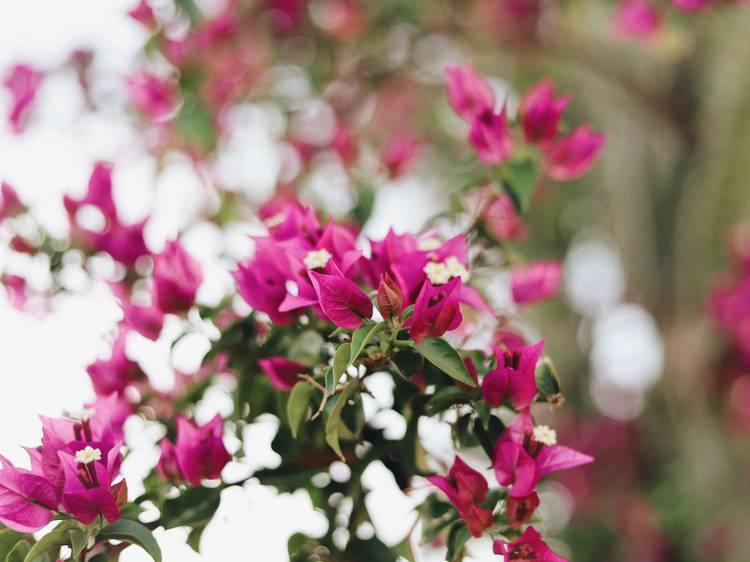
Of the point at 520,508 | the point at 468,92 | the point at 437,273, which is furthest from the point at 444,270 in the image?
the point at 468,92

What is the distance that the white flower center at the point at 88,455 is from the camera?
0.67 metres

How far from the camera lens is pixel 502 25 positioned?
1.89m

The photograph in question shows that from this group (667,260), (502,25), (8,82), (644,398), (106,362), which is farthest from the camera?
(644,398)

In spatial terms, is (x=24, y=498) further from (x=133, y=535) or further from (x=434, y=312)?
(x=434, y=312)

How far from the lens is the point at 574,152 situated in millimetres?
999

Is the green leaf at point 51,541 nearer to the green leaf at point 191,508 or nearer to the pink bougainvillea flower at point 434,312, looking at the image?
the green leaf at point 191,508

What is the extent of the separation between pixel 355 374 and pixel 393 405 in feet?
0.28

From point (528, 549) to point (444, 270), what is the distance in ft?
0.82

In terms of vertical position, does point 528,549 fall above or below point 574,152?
below

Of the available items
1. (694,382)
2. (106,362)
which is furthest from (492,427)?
(694,382)

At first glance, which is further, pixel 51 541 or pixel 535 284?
pixel 535 284

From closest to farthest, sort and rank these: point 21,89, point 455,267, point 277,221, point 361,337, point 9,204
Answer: point 361,337
point 455,267
point 277,221
point 9,204
point 21,89

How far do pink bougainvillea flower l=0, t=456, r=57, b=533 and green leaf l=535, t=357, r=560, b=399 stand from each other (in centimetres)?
43

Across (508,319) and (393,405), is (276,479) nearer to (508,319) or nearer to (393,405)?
(393,405)
